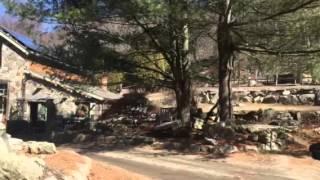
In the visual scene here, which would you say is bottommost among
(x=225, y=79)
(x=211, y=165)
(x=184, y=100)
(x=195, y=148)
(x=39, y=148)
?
(x=211, y=165)

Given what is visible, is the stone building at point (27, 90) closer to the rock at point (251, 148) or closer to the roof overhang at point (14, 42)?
the roof overhang at point (14, 42)

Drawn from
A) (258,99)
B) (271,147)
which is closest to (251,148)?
(271,147)

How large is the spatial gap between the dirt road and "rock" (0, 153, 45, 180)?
25.9 feet

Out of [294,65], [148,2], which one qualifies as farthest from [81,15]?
[294,65]

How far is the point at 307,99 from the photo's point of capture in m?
44.8

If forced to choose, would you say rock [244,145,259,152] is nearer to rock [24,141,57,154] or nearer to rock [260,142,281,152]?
rock [260,142,281,152]

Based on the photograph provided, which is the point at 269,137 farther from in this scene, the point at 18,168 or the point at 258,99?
the point at 258,99

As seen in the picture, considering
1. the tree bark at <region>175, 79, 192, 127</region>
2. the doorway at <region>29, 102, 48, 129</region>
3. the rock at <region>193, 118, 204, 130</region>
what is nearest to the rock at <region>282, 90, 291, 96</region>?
the doorway at <region>29, 102, 48, 129</region>

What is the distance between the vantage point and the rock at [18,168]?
31.7 feet

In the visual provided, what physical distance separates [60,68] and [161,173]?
12478 millimetres

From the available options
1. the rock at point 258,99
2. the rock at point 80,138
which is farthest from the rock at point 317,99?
the rock at point 80,138

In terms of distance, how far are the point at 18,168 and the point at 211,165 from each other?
12.7 m

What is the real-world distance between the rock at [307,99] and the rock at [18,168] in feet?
117

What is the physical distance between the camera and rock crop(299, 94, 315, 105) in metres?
44.4
